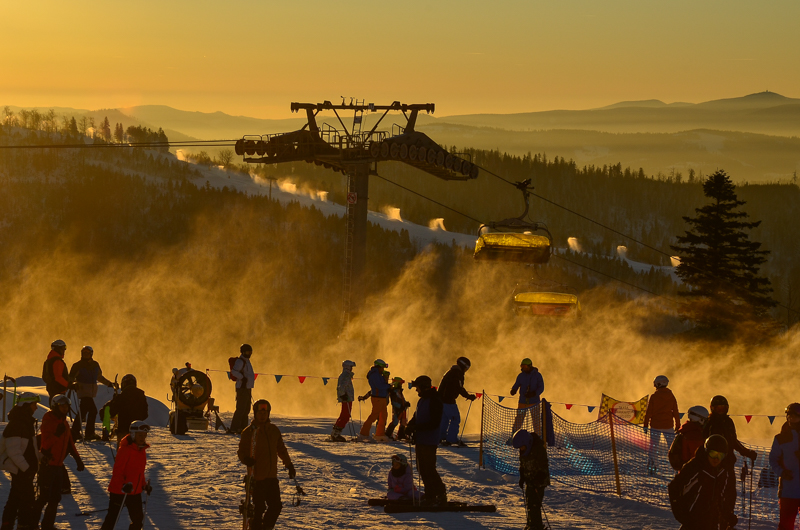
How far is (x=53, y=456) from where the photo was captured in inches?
461

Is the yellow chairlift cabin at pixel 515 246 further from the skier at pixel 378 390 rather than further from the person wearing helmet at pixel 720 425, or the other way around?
the person wearing helmet at pixel 720 425

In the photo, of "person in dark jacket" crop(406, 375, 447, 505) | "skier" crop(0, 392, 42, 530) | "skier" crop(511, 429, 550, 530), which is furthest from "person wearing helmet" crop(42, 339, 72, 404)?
"skier" crop(511, 429, 550, 530)

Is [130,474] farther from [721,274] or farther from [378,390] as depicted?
[721,274]

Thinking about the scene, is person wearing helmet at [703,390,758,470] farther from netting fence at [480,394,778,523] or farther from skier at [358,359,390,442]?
skier at [358,359,390,442]

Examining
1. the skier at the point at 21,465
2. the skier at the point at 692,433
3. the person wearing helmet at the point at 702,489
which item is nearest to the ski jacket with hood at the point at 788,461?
the skier at the point at 692,433

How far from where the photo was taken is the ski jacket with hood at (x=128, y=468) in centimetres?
1062

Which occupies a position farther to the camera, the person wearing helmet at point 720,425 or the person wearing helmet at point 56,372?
the person wearing helmet at point 56,372

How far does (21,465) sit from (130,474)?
1358mm

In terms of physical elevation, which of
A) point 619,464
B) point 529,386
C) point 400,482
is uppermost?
point 529,386

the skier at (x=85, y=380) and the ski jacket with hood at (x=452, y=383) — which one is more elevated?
the ski jacket with hood at (x=452, y=383)

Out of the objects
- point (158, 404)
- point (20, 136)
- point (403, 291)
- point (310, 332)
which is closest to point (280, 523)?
point (158, 404)

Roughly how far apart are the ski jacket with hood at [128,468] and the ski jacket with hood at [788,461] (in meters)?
7.20

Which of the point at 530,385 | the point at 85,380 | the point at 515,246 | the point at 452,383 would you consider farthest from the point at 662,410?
the point at 85,380

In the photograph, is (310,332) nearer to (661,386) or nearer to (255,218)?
(255,218)
